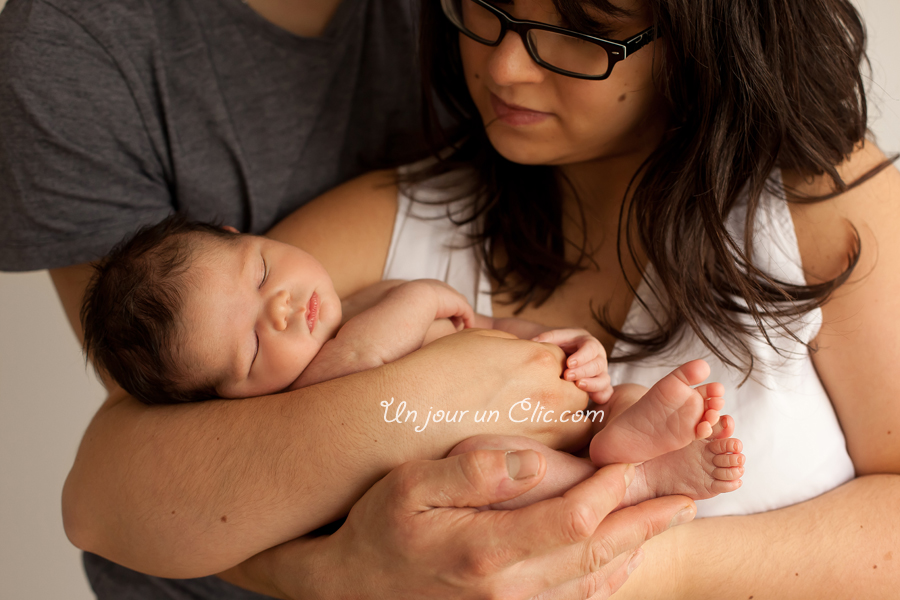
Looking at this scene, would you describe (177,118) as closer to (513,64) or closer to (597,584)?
(513,64)

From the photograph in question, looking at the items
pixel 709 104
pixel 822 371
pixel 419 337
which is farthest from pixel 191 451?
pixel 822 371

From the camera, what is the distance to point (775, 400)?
1415mm

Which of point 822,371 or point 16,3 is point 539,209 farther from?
point 16,3

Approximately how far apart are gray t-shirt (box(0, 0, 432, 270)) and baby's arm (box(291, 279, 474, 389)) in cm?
61

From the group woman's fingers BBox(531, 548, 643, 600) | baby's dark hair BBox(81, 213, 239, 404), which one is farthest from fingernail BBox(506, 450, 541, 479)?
baby's dark hair BBox(81, 213, 239, 404)

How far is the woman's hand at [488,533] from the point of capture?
102 centimetres

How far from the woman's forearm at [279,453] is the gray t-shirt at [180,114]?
0.57 metres

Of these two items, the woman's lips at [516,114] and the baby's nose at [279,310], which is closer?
the baby's nose at [279,310]

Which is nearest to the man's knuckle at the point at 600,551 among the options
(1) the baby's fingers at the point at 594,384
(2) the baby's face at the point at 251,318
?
(1) the baby's fingers at the point at 594,384

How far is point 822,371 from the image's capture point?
4.75ft

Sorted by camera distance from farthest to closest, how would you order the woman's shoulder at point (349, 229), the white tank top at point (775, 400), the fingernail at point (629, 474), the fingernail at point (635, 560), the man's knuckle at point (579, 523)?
the woman's shoulder at point (349, 229), the white tank top at point (775, 400), the fingernail at point (635, 560), the fingernail at point (629, 474), the man's knuckle at point (579, 523)

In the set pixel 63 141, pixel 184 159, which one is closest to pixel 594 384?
pixel 184 159

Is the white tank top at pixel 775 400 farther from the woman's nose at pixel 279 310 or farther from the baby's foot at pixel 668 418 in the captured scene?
the woman's nose at pixel 279 310

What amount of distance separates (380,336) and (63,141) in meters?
0.85
